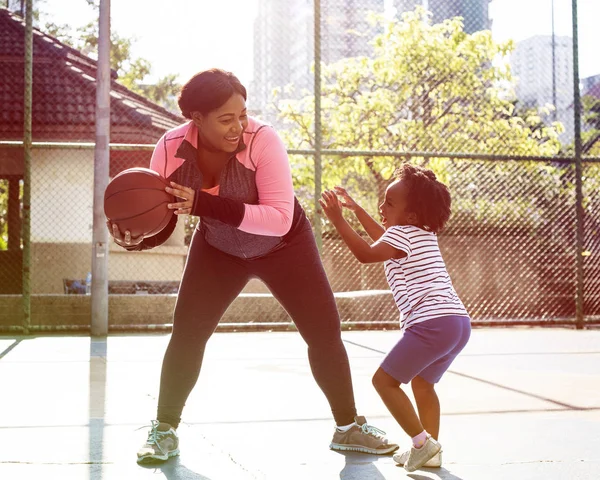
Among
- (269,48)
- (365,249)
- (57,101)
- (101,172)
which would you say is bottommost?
(365,249)

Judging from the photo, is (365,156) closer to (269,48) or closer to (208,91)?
(269,48)

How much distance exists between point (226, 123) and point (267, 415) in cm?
188

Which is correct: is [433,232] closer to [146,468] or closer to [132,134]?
[146,468]

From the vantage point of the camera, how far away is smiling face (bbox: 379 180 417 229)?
3.80m

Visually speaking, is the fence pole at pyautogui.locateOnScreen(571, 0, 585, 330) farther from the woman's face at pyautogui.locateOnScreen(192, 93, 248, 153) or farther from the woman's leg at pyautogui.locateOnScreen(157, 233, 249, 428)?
the woman's face at pyautogui.locateOnScreen(192, 93, 248, 153)

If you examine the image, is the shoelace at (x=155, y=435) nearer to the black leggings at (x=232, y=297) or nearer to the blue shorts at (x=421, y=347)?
the black leggings at (x=232, y=297)

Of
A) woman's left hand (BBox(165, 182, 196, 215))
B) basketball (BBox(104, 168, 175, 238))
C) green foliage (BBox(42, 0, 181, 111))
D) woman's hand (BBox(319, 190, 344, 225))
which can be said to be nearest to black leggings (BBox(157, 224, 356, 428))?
woman's hand (BBox(319, 190, 344, 225))

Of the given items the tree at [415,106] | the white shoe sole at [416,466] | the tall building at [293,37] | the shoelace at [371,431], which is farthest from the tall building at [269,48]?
the white shoe sole at [416,466]

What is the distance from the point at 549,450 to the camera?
13.0 feet

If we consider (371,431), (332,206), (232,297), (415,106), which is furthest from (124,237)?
(415,106)

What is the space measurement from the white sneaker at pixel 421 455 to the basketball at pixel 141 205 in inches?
54.6

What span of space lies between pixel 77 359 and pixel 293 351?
1.89 metres

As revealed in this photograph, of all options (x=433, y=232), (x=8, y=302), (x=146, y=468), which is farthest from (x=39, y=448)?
(x=8, y=302)

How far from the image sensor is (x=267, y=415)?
4801 mm
